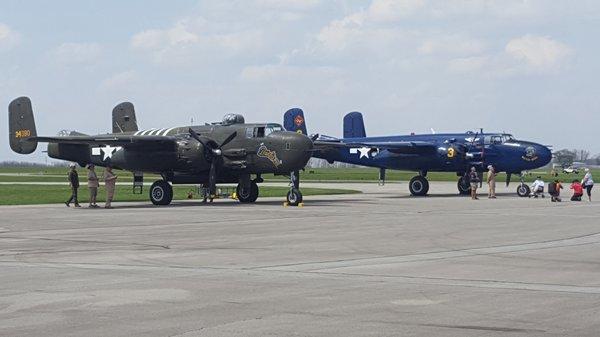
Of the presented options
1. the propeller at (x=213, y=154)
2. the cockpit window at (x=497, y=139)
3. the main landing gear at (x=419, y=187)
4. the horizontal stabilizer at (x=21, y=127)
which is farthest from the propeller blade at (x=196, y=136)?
the cockpit window at (x=497, y=139)

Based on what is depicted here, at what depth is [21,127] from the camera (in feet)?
133

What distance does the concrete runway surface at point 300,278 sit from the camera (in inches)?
386

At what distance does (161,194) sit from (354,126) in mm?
22781

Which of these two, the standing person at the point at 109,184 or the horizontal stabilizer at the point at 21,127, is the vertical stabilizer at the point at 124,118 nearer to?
the horizontal stabilizer at the point at 21,127

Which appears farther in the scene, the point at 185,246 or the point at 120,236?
the point at 120,236

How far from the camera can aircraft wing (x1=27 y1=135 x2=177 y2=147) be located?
121 ft

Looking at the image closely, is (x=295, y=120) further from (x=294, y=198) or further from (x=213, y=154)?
(x=294, y=198)

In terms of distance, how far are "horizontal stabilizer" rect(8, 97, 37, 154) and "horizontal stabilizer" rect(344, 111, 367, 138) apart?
22.5 m

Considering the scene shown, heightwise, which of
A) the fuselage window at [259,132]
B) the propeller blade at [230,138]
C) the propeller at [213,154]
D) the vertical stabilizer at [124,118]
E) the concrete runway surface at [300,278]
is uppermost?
the vertical stabilizer at [124,118]

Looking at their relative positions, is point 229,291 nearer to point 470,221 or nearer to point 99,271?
point 99,271

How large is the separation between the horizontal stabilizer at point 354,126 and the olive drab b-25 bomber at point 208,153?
18852 mm

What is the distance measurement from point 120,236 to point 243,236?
109 inches

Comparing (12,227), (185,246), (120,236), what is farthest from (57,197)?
(185,246)

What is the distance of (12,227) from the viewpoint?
24.1 m
